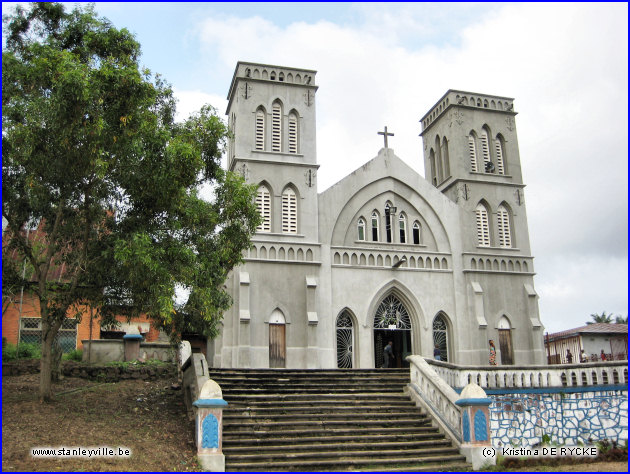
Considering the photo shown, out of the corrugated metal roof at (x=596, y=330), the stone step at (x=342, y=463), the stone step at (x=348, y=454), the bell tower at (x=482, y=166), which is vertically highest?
the bell tower at (x=482, y=166)

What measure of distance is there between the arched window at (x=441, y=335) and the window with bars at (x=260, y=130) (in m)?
10.2

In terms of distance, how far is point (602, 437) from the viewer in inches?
643

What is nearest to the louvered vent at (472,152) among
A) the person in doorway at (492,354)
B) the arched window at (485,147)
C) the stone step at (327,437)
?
the arched window at (485,147)

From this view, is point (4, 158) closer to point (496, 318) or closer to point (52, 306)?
point (52, 306)

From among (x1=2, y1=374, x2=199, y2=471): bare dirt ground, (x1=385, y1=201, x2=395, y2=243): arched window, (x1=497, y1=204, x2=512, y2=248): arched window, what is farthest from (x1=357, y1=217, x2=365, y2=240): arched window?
(x1=2, y1=374, x2=199, y2=471): bare dirt ground

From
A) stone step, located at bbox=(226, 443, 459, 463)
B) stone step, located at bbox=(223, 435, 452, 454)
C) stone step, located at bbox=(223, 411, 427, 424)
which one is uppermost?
stone step, located at bbox=(223, 411, 427, 424)

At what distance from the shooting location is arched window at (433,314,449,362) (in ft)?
83.0

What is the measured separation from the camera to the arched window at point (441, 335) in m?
25.3

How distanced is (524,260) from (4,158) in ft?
68.8


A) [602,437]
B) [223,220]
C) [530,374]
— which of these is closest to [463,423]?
[530,374]

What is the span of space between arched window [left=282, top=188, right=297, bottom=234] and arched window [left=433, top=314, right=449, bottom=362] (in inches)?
278

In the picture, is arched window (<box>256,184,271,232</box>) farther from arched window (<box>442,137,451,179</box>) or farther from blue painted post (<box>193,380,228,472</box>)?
blue painted post (<box>193,380,228,472</box>)

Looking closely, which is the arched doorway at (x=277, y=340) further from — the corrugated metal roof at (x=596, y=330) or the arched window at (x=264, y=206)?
the corrugated metal roof at (x=596, y=330)

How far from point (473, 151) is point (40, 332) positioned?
66.4 feet
